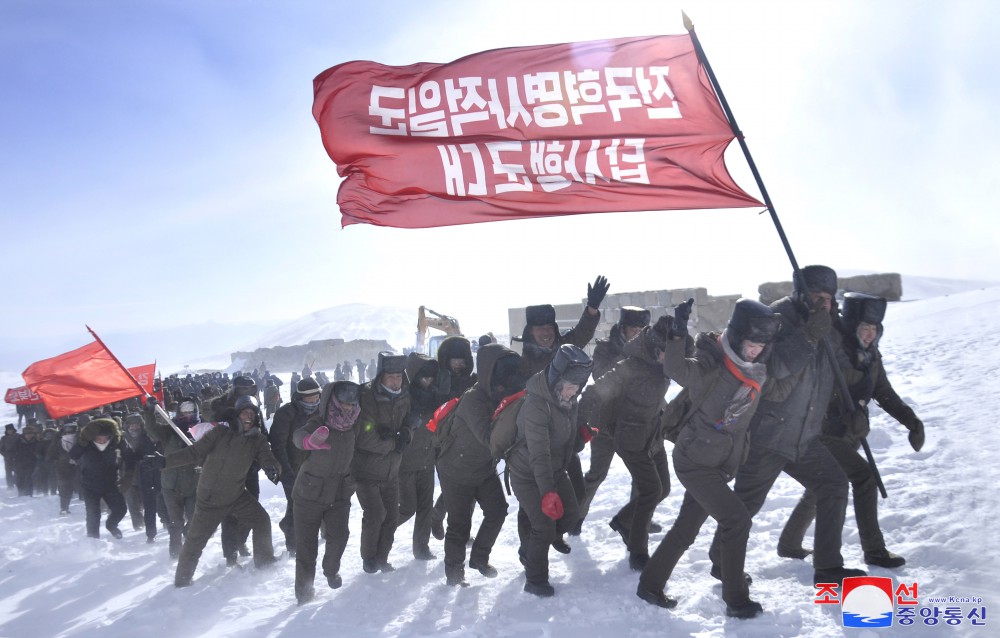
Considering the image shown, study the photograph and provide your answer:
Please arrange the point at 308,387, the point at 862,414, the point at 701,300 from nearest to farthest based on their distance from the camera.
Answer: the point at 862,414
the point at 308,387
the point at 701,300

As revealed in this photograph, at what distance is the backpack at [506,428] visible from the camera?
15.1ft

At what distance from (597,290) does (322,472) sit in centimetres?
272

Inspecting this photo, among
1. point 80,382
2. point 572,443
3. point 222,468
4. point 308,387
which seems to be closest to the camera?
point 572,443

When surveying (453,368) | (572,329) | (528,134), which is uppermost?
(528,134)

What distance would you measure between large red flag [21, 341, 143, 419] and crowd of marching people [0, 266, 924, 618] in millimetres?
1714

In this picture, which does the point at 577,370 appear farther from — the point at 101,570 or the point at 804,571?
the point at 101,570

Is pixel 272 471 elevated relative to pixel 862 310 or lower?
lower

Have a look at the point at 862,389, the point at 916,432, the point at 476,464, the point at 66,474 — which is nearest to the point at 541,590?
the point at 476,464

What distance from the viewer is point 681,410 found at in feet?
13.0

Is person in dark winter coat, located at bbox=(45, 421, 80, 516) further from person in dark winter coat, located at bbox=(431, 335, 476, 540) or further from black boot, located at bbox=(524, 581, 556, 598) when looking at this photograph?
black boot, located at bbox=(524, 581, 556, 598)

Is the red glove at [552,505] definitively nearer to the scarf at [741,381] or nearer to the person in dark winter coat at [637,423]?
the person in dark winter coat at [637,423]

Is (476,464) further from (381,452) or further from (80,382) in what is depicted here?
(80,382)

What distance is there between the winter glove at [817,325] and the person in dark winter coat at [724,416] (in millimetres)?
322

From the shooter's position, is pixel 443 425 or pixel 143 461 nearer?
A: pixel 443 425
